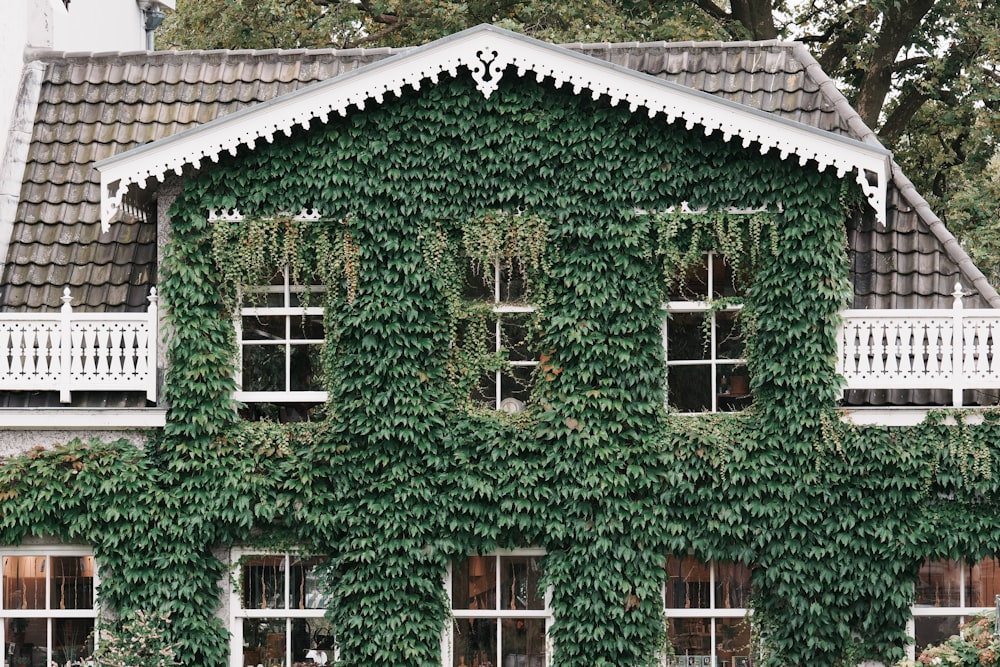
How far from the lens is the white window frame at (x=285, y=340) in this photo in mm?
15273

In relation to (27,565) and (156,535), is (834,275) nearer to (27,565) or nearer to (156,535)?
(156,535)

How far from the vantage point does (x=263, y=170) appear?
15125mm

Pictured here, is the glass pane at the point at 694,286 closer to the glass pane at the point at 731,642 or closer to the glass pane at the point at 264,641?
the glass pane at the point at 731,642

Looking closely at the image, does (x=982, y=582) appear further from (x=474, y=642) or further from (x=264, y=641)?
(x=264, y=641)

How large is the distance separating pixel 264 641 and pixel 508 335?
14.7 feet

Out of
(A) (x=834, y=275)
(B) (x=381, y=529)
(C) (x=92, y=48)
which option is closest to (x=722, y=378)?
(A) (x=834, y=275)

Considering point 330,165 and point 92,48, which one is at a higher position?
point 92,48

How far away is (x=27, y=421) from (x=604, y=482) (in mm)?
6406

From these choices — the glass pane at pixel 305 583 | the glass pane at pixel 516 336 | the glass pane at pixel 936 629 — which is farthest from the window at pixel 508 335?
the glass pane at pixel 936 629

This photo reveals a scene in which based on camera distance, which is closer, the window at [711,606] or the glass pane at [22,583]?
the window at [711,606]

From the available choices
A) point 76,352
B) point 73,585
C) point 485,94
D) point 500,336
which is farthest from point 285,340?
point 73,585

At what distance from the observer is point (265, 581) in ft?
50.5

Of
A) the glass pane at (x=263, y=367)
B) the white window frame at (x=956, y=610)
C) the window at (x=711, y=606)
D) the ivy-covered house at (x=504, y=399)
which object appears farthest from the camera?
the glass pane at (x=263, y=367)

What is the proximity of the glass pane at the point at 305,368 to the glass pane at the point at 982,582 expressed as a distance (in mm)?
7660
